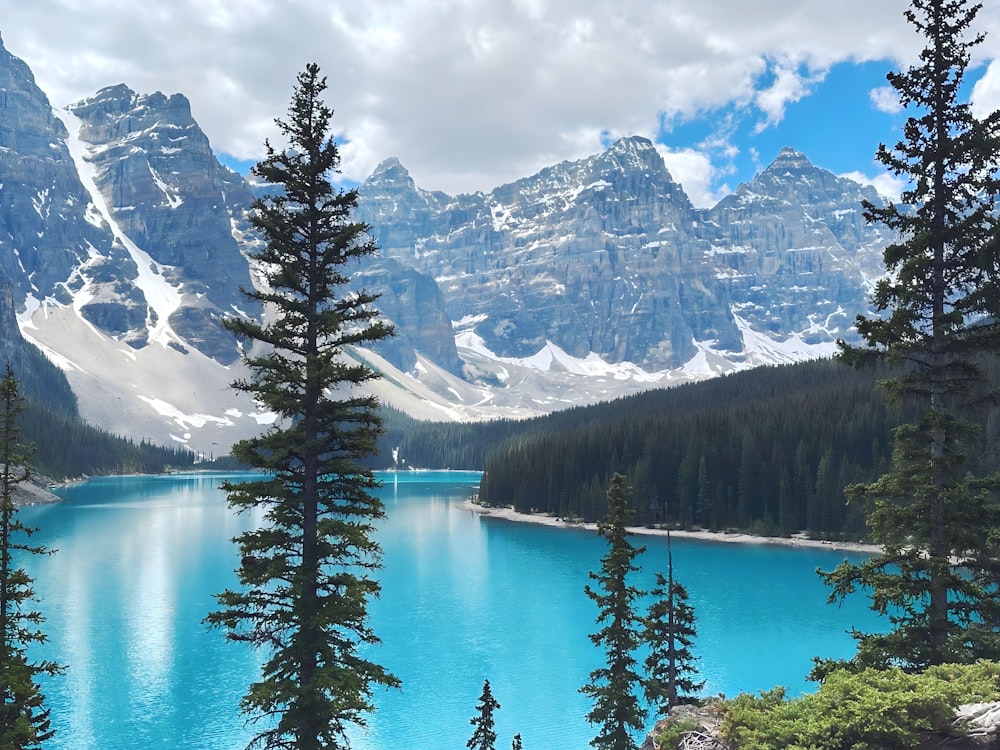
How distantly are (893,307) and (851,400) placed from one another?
11188 cm

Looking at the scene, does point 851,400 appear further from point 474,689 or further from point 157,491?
point 157,491

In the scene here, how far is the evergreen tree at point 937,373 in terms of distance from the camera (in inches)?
594

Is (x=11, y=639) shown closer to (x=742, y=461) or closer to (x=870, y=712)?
(x=870, y=712)

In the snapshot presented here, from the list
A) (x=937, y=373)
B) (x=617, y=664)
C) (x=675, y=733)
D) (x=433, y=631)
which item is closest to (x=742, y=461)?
(x=433, y=631)

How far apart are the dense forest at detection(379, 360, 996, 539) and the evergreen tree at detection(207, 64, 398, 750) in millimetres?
76325

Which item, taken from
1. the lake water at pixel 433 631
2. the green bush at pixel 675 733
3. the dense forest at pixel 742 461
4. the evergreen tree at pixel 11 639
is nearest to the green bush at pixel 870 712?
the green bush at pixel 675 733

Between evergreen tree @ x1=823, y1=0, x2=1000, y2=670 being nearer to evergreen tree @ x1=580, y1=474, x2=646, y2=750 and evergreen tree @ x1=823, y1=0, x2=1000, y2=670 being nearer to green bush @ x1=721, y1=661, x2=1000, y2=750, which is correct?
green bush @ x1=721, y1=661, x2=1000, y2=750

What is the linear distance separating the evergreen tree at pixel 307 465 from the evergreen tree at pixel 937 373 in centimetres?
1122

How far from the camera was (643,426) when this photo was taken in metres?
137

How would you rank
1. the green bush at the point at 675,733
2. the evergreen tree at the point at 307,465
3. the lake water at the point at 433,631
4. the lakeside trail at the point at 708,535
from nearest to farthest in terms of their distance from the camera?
the green bush at the point at 675,733 → the evergreen tree at the point at 307,465 → the lake water at the point at 433,631 → the lakeside trail at the point at 708,535

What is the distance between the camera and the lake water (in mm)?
40781

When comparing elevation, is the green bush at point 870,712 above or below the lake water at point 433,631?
above

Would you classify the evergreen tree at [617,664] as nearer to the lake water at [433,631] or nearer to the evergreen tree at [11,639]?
the lake water at [433,631]

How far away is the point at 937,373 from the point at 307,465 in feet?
48.4
